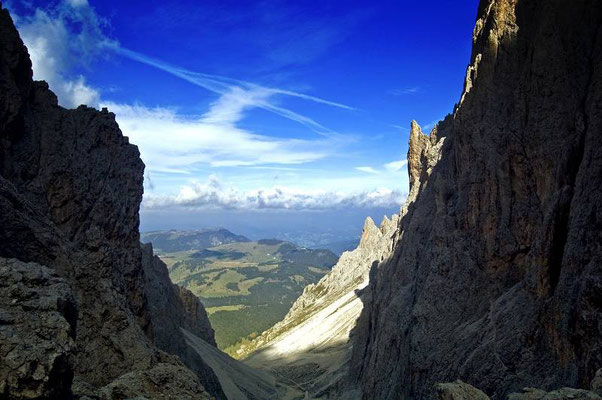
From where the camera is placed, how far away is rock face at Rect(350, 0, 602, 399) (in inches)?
1081

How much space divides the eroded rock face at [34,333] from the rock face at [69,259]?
4 centimetres

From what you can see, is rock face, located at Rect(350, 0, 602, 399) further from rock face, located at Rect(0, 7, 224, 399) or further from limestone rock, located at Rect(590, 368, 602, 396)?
rock face, located at Rect(0, 7, 224, 399)

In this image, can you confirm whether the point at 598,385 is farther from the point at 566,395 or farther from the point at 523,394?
the point at 523,394

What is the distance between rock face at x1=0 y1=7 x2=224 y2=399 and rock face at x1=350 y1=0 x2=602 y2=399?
2399 centimetres

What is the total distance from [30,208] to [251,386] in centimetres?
7025

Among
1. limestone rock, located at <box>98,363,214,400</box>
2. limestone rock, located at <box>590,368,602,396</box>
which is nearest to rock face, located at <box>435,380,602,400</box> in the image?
limestone rock, located at <box>590,368,602,396</box>

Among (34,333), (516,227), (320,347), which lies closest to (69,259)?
(34,333)

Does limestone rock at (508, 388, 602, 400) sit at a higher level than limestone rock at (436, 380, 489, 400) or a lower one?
higher

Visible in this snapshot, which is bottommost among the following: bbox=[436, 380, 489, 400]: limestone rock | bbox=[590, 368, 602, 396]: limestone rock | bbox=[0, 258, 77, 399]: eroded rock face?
bbox=[436, 380, 489, 400]: limestone rock

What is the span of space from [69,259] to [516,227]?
40.5m

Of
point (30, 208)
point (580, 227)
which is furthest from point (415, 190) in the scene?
point (30, 208)

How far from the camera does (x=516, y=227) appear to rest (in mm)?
40469

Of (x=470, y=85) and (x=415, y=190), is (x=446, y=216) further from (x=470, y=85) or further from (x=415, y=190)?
(x=415, y=190)

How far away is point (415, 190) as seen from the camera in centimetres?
9669
